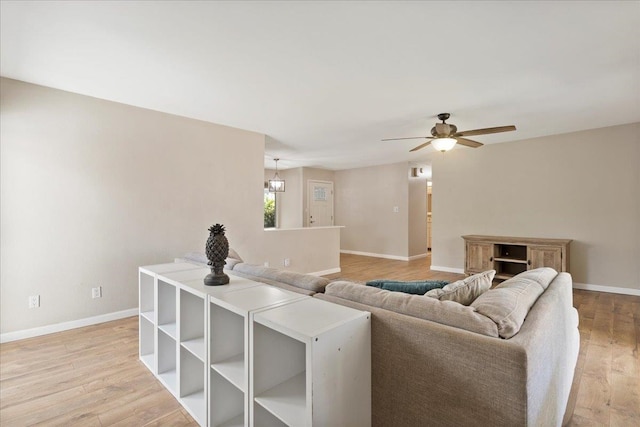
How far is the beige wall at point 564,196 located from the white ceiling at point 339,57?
2.42 feet

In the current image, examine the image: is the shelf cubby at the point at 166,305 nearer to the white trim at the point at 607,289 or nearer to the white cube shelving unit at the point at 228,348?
the white cube shelving unit at the point at 228,348

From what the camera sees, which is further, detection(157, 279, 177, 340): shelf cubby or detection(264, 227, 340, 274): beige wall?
detection(264, 227, 340, 274): beige wall

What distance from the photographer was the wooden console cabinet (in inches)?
174

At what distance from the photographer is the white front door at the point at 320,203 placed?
27.1ft

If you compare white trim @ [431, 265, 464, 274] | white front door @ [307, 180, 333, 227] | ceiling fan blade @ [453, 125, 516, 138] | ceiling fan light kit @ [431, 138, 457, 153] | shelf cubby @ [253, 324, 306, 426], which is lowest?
white trim @ [431, 265, 464, 274]

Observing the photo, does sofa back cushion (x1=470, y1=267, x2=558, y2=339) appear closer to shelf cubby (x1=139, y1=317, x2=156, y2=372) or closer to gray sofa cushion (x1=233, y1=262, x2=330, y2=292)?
gray sofa cushion (x1=233, y1=262, x2=330, y2=292)

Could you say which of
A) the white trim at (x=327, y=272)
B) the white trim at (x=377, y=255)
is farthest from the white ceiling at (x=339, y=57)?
the white trim at (x=377, y=255)

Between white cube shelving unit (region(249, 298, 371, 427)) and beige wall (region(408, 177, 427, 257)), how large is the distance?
636 centimetres

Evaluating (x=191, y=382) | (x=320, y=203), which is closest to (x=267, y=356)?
(x=191, y=382)

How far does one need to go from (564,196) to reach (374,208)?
4025 millimetres

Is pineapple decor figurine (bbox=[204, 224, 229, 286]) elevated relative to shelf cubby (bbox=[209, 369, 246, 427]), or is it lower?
elevated

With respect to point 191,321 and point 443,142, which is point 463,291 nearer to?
point 191,321

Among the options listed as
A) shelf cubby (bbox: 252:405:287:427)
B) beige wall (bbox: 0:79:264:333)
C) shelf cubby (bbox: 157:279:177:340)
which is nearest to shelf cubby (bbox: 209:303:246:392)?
shelf cubby (bbox: 252:405:287:427)

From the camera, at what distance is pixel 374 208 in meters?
8.02
